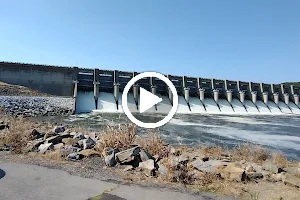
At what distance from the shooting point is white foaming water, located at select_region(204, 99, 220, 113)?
35638 mm

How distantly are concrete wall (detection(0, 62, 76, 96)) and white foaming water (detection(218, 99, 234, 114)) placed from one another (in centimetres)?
2045

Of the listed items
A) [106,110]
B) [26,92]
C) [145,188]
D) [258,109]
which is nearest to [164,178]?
[145,188]

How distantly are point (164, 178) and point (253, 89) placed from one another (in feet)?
139

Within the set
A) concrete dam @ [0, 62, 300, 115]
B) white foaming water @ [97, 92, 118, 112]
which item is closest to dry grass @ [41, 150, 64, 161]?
concrete dam @ [0, 62, 300, 115]

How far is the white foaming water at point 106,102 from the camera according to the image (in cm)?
2884

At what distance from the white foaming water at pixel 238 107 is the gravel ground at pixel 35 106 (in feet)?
76.4

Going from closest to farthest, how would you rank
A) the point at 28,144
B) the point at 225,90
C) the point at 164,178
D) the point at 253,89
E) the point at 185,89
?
the point at 164,178, the point at 28,144, the point at 185,89, the point at 225,90, the point at 253,89

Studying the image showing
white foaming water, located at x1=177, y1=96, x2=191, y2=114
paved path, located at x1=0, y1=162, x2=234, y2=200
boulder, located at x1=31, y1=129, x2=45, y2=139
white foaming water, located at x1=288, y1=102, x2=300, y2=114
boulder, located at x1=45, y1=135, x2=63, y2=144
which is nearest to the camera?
paved path, located at x1=0, y1=162, x2=234, y2=200

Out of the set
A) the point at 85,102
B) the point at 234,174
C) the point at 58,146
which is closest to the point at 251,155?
the point at 234,174

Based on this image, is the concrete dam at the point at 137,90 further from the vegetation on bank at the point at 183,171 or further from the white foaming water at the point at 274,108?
the vegetation on bank at the point at 183,171

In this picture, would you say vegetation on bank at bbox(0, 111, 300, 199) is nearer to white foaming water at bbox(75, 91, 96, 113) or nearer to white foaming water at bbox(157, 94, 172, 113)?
white foaming water at bbox(75, 91, 96, 113)

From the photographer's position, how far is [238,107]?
38.3 m

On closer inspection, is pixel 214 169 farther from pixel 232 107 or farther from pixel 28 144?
pixel 232 107

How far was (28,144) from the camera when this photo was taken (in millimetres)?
6594
